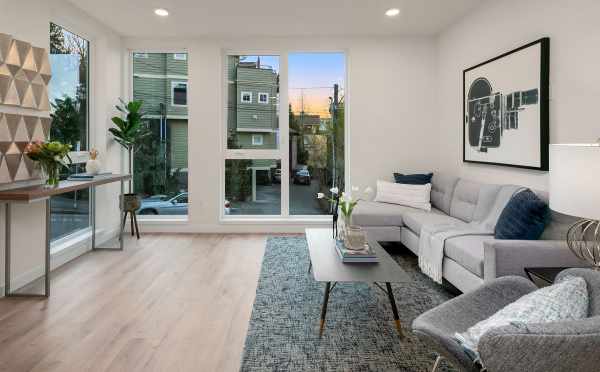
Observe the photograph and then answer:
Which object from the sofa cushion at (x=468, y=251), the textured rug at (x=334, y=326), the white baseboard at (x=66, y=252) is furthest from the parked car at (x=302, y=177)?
the sofa cushion at (x=468, y=251)

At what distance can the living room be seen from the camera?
7.11ft

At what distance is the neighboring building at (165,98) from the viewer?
18.4 feet

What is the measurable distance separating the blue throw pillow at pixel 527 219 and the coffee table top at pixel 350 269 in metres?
0.84

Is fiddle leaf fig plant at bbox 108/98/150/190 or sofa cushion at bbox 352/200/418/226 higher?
fiddle leaf fig plant at bbox 108/98/150/190

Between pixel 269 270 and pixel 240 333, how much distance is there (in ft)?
4.28

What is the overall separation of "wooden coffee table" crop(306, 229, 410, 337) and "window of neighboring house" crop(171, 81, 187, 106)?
343 cm

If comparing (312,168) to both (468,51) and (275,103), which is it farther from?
(468,51)

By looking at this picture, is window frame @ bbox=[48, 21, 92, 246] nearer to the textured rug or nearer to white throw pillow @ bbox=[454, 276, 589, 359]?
the textured rug

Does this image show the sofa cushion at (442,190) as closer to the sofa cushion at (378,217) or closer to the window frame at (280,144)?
the sofa cushion at (378,217)

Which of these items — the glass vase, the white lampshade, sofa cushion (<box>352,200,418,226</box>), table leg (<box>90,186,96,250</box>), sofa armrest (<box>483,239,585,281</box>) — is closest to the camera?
the white lampshade

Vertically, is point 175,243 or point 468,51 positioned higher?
point 468,51

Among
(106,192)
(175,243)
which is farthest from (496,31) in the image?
(106,192)

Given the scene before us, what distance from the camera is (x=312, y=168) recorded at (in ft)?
18.9

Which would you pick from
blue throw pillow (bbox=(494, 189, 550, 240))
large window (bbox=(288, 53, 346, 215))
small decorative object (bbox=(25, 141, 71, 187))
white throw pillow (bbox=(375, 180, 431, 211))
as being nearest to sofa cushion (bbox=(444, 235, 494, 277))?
blue throw pillow (bbox=(494, 189, 550, 240))
